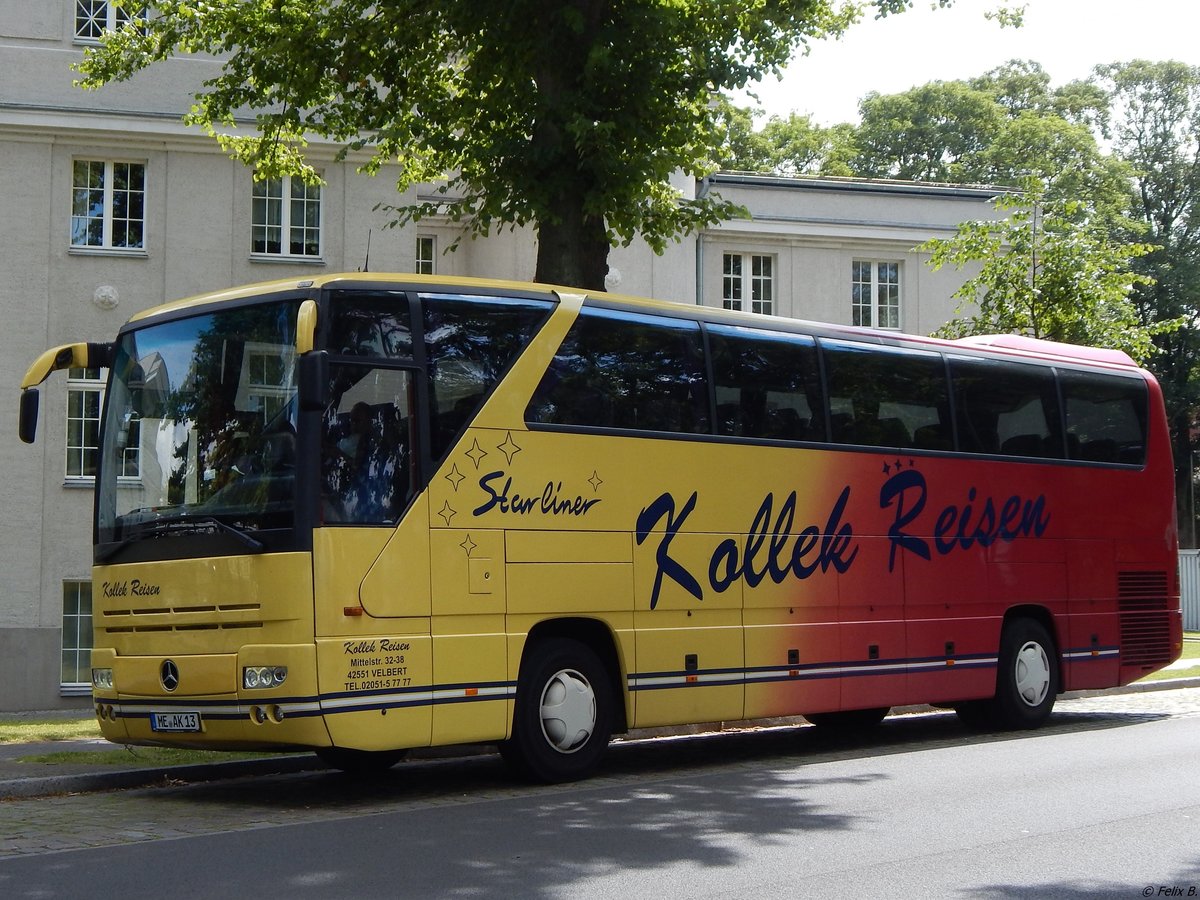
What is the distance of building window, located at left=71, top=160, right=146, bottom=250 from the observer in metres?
26.2

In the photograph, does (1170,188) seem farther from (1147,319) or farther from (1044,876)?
(1044,876)

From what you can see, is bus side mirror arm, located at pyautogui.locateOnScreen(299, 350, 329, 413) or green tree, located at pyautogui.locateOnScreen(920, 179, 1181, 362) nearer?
bus side mirror arm, located at pyautogui.locateOnScreen(299, 350, 329, 413)

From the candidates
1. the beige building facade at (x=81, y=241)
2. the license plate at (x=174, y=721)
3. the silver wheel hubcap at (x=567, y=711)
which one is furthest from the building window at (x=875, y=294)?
the license plate at (x=174, y=721)

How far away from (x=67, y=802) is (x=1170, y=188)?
193ft

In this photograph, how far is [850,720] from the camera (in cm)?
1775

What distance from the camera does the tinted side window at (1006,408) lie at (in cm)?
1653

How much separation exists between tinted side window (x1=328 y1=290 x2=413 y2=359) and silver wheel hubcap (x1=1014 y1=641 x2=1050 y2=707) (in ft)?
28.0

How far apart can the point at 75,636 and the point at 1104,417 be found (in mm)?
16425

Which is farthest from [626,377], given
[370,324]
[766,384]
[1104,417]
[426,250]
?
[426,250]

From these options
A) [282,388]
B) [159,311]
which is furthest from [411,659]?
[159,311]

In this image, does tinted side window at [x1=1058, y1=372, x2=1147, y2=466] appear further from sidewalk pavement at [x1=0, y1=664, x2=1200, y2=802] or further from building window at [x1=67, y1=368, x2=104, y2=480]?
building window at [x1=67, y1=368, x2=104, y2=480]

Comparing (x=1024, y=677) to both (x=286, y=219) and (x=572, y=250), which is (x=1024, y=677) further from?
(x=286, y=219)

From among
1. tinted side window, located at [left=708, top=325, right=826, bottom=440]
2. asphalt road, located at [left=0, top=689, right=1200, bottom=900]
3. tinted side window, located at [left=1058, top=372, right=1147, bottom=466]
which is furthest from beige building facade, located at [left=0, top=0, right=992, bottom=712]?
asphalt road, located at [left=0, top=689, right=1200, bottom=900]

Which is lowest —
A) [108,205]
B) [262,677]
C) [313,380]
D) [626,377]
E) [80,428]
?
[262,677]
